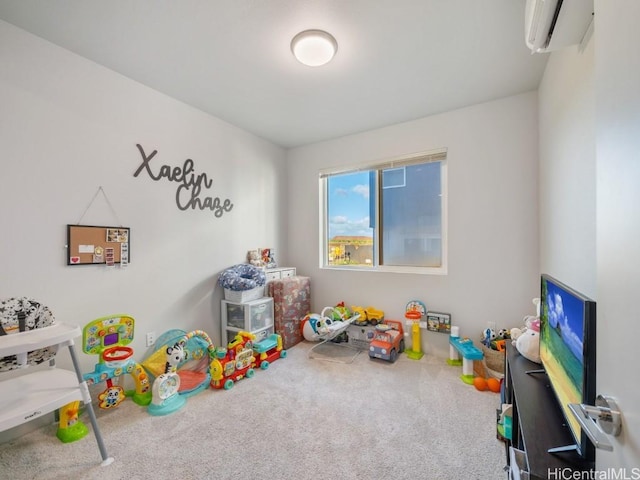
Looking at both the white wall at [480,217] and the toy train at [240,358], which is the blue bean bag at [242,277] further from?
the white wall at [480,217]

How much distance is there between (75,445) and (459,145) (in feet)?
12.6

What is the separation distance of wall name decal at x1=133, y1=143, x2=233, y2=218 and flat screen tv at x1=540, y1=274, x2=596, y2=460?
9.34ft

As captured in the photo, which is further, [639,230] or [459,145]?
[459,145]

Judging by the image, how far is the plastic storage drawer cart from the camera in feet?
10.4

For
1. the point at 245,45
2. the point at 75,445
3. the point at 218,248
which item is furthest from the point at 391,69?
the point at 75,445

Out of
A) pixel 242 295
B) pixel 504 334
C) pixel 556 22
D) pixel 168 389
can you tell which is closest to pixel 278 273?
pixel 242 295

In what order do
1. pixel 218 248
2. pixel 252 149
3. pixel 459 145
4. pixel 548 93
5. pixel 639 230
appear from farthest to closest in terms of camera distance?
pixel 252 149
pixel 218 248
pixel 459 145
pixel 548 93
pixel 639 230

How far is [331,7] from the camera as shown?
1.57 m

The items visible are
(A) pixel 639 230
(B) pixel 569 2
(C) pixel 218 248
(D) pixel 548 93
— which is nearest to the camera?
(A) pixel 639 230

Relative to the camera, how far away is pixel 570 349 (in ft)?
3.53

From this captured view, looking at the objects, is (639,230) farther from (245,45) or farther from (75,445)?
(75,445)

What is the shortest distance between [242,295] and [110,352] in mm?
1158

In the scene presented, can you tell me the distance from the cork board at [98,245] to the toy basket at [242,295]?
1.00m

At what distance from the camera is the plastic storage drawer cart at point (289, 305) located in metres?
3.17
